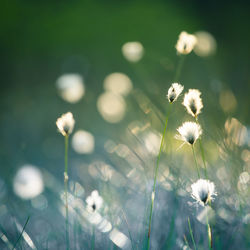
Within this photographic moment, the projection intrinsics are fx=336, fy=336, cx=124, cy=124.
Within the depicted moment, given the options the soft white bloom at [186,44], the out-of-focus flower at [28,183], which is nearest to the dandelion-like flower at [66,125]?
the soft white bloom at [186,44]

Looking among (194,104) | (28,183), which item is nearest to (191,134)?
(194,104)

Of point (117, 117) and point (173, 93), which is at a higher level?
point (173, 93)

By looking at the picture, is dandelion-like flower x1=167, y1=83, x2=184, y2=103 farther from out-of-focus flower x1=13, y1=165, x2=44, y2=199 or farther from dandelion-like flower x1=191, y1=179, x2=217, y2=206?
out-of-focus flower x1=13, y1=165, x2=44, y2=199

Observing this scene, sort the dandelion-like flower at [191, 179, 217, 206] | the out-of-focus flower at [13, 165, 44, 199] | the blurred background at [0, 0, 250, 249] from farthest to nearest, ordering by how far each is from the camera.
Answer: the out-of-focus flower at [13, 165, 44, 199]
the blurred background at [0, 0, 250, 249]
the dandelion-like flower at [191, 179, 217, 206]

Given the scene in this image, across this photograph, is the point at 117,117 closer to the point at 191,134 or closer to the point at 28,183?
the point at 28,183

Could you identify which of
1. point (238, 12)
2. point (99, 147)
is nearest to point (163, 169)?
point (99, 147)

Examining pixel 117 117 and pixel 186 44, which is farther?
pixel 117 117

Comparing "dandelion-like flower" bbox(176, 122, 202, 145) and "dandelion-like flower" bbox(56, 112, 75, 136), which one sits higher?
"dandelion-like flower" bbox(176, 122, 202, 145)

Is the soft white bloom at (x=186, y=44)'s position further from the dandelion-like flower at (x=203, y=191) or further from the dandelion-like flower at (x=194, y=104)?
the dandelion-like flower at (x=203, y=191)

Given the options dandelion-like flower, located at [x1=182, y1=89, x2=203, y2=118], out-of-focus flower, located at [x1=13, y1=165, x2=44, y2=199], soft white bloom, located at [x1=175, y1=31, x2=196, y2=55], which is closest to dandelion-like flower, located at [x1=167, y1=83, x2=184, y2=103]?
dandelion-like flower, located at [x1=182, y1=89, x2=203, y2=118]
